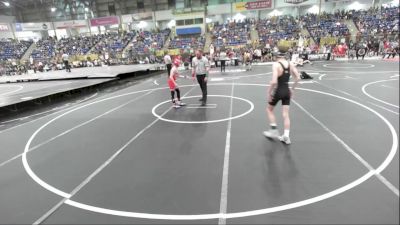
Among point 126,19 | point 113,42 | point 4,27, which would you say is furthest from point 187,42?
point 4,27

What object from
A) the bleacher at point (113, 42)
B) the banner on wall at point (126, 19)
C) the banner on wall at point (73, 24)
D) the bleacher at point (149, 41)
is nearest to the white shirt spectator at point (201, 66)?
the bleacher at point (149, 41)

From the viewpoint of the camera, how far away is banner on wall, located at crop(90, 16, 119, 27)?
4074 centimetres

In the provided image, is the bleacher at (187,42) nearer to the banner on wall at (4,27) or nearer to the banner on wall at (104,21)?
the banner on wall at (104,21)

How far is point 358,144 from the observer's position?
445 centimetres

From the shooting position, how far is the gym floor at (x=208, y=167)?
292 centimetres

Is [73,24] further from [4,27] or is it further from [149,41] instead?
[149,41]

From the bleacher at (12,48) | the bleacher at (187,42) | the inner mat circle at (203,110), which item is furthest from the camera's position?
the bleacher at (12,48)

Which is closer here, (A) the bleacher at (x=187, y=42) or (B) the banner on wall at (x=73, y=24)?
(A) the bleacher at (x=187, y=42)

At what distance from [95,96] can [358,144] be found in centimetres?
953

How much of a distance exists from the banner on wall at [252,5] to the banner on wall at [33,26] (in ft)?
99.1

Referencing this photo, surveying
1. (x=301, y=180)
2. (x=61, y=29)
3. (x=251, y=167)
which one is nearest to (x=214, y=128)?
(x=251, y=167)

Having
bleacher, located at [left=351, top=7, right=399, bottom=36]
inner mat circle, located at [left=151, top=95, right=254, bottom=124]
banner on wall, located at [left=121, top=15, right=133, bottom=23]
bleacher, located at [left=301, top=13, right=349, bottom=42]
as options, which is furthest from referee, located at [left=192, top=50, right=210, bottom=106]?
banner on wall, located at [left=121, top=15, right=133, bottom=23]

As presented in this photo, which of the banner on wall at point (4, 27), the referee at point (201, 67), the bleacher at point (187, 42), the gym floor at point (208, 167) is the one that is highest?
the banner on wall at point (4, 27)

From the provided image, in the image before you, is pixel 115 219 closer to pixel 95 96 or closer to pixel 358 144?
pixel 358 144
